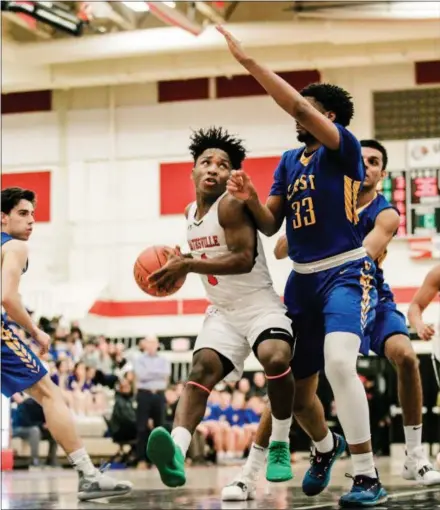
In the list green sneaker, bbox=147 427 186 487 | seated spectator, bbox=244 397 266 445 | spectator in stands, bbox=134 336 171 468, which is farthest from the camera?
seated spectator, bbox=244 397 266 445

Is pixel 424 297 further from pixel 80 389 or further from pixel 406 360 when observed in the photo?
pixel 80 389

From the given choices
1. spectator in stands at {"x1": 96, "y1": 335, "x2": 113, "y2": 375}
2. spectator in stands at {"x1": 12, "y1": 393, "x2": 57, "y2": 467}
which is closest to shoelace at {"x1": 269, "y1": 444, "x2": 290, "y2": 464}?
spectator in stands at {"x1": 12, "y1": 393, "x2": 57, "y2": 467}

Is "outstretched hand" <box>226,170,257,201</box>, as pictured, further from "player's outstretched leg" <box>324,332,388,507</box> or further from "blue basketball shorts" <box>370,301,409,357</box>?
"blue basketball shorts" <box>370,301,409,357</box>

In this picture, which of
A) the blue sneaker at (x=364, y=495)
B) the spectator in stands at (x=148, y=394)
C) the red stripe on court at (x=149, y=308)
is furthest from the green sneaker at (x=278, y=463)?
the red stripe on court at (x=149, y=308)

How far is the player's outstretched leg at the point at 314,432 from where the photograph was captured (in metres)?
5.96

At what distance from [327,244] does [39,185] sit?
16.8 m

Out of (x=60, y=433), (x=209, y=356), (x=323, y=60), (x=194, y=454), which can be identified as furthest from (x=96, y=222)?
(x=209, y=356)

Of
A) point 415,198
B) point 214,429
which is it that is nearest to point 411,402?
point 214,429

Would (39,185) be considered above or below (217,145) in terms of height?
above

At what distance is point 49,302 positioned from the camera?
1978 cm

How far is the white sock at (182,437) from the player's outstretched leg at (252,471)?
0.69 meters

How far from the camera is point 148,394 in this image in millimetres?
14680

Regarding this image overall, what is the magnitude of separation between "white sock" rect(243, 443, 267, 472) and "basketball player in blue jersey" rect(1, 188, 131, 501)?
1.26 m

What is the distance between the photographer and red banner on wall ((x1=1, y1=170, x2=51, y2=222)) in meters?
21.6
